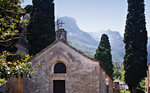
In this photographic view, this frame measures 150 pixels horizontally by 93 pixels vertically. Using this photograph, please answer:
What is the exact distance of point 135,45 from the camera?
2834 cm

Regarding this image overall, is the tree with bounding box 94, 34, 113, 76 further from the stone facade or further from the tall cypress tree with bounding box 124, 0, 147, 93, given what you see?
the stone facade

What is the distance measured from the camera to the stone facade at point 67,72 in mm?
16625

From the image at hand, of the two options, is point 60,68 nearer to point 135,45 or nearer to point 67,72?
point 67,72

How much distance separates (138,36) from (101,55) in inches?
364

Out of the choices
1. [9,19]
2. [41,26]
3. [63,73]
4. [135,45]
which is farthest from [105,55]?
[9,19]

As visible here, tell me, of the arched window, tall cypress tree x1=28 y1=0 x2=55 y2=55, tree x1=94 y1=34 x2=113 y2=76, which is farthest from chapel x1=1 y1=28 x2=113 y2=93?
tree x1=94 y1=34 x2=113 y2=76

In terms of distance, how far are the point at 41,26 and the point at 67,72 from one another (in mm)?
9060

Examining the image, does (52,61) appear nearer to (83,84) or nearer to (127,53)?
(83,84)

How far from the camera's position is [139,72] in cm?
2741

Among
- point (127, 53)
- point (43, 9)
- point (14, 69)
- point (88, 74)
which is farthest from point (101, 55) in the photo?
point (14, 69)

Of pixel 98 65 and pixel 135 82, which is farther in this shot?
pixel 135 82

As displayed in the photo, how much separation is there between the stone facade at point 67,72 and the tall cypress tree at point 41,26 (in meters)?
6.42

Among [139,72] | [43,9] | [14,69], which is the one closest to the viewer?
[14,69]

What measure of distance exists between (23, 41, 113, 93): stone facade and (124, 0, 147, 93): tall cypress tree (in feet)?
39.4
